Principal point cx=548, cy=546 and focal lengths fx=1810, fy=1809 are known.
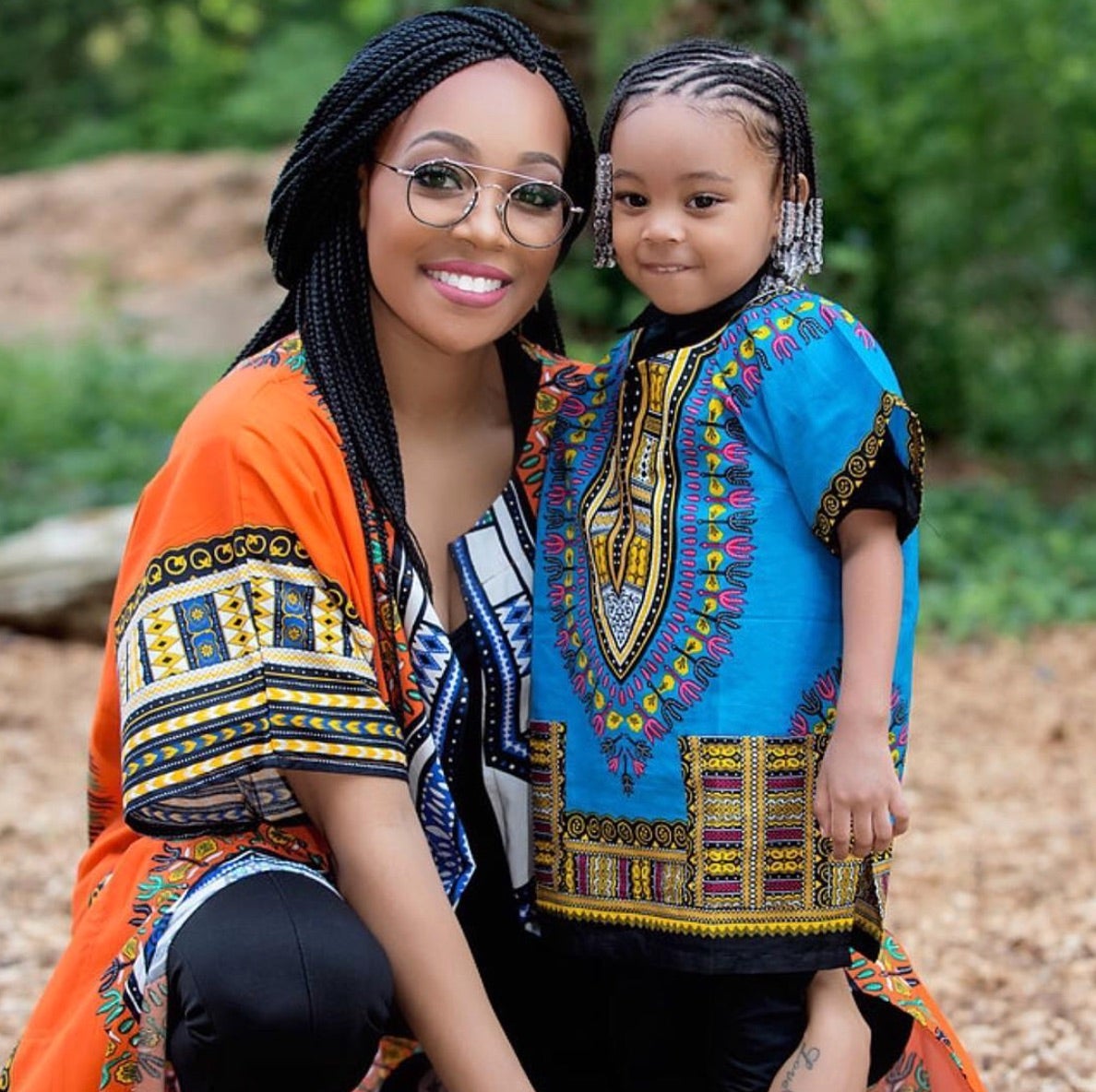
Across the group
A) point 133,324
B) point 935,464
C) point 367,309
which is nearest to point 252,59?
point 133,324

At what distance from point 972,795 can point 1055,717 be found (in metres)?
0.80

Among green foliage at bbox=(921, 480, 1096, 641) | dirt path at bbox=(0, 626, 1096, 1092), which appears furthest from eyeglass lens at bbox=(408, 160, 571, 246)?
green foliage at bbox=(921, 480, 1096, 641)

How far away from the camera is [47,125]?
2091 cm

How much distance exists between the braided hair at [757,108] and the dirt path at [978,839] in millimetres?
1529

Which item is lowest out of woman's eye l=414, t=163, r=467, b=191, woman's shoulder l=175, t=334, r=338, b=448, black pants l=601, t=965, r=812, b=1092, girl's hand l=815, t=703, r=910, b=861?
black pants l=601, t=965, r=812, b=1092

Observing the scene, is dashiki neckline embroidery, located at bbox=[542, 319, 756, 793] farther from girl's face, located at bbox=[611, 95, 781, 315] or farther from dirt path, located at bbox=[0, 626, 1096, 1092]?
dirt path, located at bbox=[0, 626, 1096, 1092]

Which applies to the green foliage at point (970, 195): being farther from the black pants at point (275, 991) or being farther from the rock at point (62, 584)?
the black pants at point (275, 991)

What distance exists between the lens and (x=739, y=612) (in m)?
2.07

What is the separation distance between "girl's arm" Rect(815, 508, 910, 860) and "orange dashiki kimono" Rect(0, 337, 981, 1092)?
36cm

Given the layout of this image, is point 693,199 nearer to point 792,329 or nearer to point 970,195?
point 792,329

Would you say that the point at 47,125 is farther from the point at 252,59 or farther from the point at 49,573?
the point at 49,573

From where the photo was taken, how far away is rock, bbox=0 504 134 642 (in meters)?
6.28

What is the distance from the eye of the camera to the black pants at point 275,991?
190cm

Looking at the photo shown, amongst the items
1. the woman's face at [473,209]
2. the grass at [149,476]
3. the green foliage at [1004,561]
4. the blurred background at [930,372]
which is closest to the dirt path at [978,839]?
the blurred background at [930,372]
